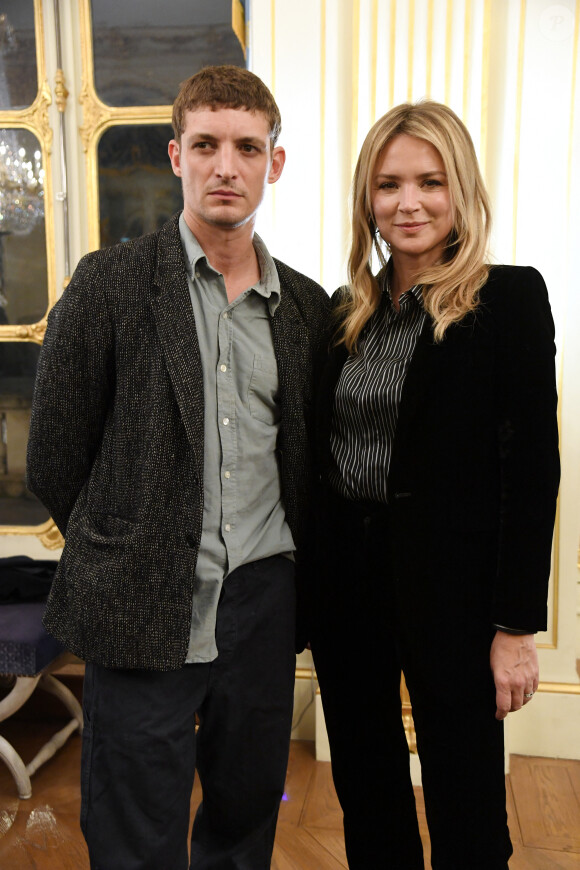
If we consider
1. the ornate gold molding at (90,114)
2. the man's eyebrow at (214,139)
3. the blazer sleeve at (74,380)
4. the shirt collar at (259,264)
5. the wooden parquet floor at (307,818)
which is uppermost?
the ornate gold molding at (90,114)

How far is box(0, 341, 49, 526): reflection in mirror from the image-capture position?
3.36 m

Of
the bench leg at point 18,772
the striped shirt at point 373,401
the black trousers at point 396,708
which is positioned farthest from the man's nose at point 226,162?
the bench leg at point 18,772

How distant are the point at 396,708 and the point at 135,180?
2.53 meters

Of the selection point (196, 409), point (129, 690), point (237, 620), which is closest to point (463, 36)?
point (196, 409)

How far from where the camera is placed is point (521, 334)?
1341 mm

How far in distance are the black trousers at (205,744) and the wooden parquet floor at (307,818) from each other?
639 millimetres

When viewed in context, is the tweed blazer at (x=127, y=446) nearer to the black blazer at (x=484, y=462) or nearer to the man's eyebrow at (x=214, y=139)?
the man's eyebrow at (x=214, y=139)

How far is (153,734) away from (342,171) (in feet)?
6.31

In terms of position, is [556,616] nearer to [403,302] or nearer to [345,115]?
[403,302]

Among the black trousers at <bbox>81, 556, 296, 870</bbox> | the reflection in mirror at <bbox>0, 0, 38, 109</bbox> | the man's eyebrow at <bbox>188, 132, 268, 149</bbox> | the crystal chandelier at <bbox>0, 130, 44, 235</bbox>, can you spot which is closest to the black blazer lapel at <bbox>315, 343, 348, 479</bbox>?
the black trousers at <bbox>81, 556, 296, 870</bbox>

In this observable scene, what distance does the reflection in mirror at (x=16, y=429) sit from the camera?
11.0 feet

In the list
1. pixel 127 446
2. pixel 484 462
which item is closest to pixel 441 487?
pixel 484 462

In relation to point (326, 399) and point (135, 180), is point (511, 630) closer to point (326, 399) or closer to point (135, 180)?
point (326, 399)

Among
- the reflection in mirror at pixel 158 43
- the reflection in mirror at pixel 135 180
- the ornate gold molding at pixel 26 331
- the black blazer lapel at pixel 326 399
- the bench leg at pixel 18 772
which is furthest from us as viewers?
the ornate gold molding at pixel 26 331
